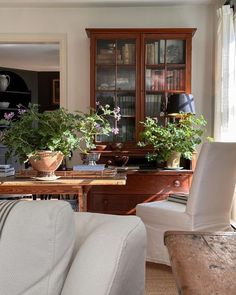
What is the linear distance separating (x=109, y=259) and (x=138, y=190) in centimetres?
285

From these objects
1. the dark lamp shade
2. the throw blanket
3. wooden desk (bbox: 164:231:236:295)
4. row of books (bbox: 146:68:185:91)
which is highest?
row of books (bbox: 146:68:185:91)

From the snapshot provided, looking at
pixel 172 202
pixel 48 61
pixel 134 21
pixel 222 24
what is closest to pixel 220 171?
pixel 172 202

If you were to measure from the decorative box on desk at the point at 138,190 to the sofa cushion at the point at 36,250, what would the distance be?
2751mm

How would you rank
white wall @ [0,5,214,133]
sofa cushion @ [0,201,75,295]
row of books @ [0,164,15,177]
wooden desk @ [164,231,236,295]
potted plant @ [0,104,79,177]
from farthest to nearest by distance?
white wall @ [0,5,214,133]
row of books @ [0,164,15,177]
potted plant @ [0,104,79,177]
sofa cushion @ [0,201,75,295]
wooden desk @ [164,231,236,295]

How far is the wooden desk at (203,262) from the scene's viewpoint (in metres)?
0.78

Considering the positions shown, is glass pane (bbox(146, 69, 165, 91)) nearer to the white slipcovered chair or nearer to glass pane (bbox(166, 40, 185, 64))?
glass pane (bbox(166, 40, 185, 64))

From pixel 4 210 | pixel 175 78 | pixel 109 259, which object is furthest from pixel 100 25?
pixel 109 259

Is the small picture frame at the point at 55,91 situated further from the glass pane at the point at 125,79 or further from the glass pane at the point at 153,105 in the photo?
the glass pane at the point at 153,105

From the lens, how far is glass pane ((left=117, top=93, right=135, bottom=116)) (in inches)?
164

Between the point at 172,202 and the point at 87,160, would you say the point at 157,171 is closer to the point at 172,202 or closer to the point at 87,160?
the point at 172,202

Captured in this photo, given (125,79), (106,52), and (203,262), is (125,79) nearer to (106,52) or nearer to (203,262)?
(106,52)

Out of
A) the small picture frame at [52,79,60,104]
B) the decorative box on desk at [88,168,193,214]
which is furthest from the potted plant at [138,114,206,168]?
the small picture frame at [52,79,60,104]

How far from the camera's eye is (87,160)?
3.07 meters

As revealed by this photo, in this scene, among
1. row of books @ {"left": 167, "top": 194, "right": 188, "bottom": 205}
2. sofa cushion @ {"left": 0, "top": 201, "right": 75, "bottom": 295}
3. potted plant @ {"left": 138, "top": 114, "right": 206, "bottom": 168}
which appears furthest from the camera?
potted plant @ {"left": 138, "top": 114, "right": 206, "bottom": 168}
